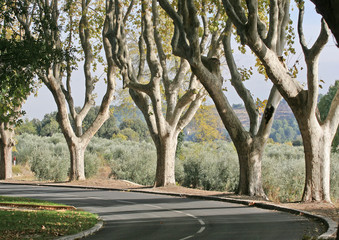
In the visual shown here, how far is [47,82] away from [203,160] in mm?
10487

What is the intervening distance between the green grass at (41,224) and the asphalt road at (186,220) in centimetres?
56

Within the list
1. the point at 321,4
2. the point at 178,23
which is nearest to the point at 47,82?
the point at 178,23

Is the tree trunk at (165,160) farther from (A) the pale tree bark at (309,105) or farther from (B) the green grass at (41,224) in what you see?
(B) the green grass at (41,224)

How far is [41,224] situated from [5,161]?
23675mm

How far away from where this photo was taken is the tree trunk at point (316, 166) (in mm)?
17609

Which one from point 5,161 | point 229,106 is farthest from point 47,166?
point 229,106

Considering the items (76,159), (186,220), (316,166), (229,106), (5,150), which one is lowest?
(186,220)

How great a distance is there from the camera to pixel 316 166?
17656 mm

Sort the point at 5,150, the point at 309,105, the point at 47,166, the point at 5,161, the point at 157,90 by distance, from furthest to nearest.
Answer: the point at 47,166 → the point at 5,161 → the point at 5,150 → the point at 157,90 → the point at 309,105

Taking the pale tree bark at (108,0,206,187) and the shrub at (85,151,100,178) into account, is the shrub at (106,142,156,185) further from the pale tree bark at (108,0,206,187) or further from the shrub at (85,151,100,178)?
the pale tree bark at (108,0,206,187)

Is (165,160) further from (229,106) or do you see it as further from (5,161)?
(5,161)

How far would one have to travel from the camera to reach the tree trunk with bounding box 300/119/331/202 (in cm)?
1761

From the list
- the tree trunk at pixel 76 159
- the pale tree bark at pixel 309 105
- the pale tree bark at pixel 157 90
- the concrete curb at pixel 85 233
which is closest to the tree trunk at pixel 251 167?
the pale tree bark at pixel 309 105

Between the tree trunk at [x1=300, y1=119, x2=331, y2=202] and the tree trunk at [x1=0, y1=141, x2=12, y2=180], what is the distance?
22.4m
